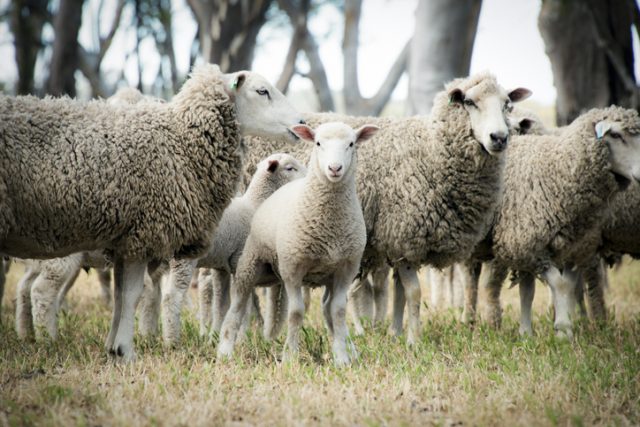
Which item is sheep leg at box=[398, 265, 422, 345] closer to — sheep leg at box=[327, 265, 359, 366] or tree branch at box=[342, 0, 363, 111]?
sheep leg at box=[327, 265, 359, 366]

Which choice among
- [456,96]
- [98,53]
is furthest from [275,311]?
[98,53]

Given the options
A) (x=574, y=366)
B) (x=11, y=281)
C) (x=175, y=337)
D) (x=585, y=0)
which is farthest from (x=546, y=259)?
(x=11, y=281)

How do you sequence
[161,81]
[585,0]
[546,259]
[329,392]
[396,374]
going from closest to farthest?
[329,392] → [396,374] → [546,259] → [585,0] → [161,81]

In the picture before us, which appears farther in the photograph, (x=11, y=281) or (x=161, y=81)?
(x=161, y=81)

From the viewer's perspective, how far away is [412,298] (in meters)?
6.73

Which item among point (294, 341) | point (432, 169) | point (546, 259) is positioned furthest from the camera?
point (546, 259)

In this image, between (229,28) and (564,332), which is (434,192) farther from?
(229,28)

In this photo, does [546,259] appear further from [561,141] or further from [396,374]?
[396,374]

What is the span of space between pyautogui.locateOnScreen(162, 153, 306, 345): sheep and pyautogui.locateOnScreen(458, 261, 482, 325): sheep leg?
7.60 ft

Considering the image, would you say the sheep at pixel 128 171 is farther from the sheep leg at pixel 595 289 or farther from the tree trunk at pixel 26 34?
the tree trunk at pixel 26 34

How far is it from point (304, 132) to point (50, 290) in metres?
2.85

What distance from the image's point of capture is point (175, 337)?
21.3 ft

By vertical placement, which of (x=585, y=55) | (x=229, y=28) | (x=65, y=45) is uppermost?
(x=229, y=28)

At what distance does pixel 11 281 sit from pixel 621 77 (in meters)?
9.28
